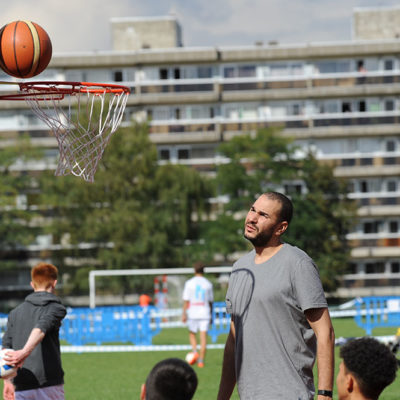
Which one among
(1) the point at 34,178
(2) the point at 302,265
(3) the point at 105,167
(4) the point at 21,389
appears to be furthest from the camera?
(1) the point at 34,178

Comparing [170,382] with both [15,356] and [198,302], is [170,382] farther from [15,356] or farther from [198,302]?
[198,302]

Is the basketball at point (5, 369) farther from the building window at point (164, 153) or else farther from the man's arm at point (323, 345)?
the building window at point (164, 153)

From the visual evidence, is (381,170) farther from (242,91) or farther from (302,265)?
(302,265)

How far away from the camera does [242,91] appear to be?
6156cm

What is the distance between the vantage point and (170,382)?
4.27 m

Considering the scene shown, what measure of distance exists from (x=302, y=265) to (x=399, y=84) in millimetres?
57681

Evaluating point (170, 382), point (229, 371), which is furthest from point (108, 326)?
point (170, 382)

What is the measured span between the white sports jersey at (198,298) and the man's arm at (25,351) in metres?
9.61

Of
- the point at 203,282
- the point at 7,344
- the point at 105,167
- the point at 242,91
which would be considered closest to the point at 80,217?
the point at 105,167

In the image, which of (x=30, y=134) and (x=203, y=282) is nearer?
(x=203, y=282)

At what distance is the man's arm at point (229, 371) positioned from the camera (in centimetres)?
571

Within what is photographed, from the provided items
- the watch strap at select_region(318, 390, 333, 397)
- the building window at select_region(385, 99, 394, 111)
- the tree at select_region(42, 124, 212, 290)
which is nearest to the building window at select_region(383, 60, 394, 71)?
the building window at select_region(385, 99, 394, 111)

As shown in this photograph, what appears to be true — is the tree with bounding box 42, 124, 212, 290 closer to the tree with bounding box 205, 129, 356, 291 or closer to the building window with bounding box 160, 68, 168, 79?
the tree with bounding box 205, 129, 356, 291

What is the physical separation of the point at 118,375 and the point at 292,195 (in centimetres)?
3800
